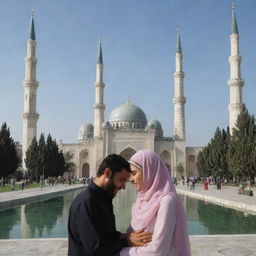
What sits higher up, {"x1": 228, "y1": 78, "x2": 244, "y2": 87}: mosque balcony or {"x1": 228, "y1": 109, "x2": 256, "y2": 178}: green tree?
{"x1": 228, "y1": 78, "x2": 244, "y2": 87}: mosque balcony

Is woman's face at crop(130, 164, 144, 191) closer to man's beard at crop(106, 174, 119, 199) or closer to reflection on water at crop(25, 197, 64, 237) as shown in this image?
man's beard at crop(106, 174, 119, 199)

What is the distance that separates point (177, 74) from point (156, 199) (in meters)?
41.3

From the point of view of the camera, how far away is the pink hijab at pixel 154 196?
213 cm

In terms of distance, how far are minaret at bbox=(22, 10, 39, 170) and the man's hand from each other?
36.8 m

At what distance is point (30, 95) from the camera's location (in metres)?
38.0

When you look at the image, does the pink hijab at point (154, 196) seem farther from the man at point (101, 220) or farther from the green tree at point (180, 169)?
the green tree at point (180, 169)

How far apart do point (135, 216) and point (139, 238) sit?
179 millimetres

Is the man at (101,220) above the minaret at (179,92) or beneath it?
beneath

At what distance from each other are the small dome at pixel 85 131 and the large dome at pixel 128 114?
6333mm

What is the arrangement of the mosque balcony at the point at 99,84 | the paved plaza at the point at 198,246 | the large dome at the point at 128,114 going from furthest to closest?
1. the large dome at the point at 128,114
2. the mosque balcony at the point at 99,84
3. the paved plaza at the point at 198,246

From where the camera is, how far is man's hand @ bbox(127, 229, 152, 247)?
210 centimetres

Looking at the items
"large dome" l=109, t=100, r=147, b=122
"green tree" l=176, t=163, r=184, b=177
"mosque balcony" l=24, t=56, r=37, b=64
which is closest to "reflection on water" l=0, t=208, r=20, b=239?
"mosque balcony" l=24, t=56, r=37, b=64

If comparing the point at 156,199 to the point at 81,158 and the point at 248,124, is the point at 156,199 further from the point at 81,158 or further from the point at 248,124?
the point at 81,158

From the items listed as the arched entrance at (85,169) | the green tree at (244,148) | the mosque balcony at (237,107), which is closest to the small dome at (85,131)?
the arched entrance at (85,169)
